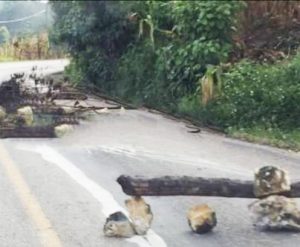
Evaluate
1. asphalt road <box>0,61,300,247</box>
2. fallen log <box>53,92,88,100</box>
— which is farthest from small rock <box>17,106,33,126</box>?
fallen log <box>53,92,88,100</box>

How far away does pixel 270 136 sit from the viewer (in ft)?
35.7

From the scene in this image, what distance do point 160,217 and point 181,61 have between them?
793 centimetres

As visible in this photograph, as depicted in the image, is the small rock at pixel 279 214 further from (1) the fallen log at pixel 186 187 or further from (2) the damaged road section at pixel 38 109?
(2) the damaged road section at pixel 38 109

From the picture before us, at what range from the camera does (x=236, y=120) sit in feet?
39.1

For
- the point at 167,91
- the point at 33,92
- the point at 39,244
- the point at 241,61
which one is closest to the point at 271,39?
the point at 241,61

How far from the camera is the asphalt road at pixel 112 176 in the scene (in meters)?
5.67

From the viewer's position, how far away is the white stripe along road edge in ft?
18.1

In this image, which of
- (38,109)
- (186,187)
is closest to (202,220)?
(186,187)

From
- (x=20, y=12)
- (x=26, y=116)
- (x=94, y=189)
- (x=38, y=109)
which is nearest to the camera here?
(x=94, y=189)

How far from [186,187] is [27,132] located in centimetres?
592

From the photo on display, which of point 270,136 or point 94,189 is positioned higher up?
point 94,189

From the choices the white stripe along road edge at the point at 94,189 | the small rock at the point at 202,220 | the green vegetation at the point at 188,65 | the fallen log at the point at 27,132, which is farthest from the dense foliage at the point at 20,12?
the small rock at the point at 202,220

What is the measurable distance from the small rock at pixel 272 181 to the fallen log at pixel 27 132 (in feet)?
19.8

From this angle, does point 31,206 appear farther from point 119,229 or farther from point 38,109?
point 38,109
